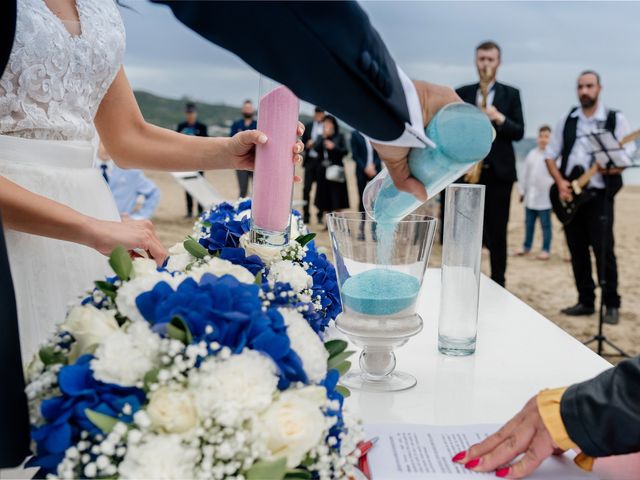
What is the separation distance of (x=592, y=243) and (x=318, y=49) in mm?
4840

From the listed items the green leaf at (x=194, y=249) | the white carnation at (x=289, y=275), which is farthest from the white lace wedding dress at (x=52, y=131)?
the white carnation at (x=289, y=275)

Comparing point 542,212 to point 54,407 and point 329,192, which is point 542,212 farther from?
point 54,407

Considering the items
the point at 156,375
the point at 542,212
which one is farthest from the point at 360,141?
the point at 156,375

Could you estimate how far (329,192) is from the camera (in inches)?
416

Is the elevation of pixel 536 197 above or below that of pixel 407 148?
below

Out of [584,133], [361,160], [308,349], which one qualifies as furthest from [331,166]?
[308,349]

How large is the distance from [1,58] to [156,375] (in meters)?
0.45

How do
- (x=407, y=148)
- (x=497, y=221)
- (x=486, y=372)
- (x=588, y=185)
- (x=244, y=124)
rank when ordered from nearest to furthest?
(x=407, y=148) → (x=486, y=372) → (x=588, y=185) → (x=497, y=221) → (x=244, y=124)

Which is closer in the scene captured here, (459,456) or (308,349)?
(308,349)

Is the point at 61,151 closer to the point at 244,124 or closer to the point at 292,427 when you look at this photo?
the point at 292,427

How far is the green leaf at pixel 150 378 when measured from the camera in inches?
27.6

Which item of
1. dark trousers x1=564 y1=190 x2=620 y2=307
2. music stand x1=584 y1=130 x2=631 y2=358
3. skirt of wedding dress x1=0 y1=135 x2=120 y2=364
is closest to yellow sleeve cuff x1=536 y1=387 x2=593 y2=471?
skirt of wedding dress x1=0 y1=135 x2=120 y2=364

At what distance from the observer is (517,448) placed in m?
0.99

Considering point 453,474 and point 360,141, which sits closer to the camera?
point 453,474
